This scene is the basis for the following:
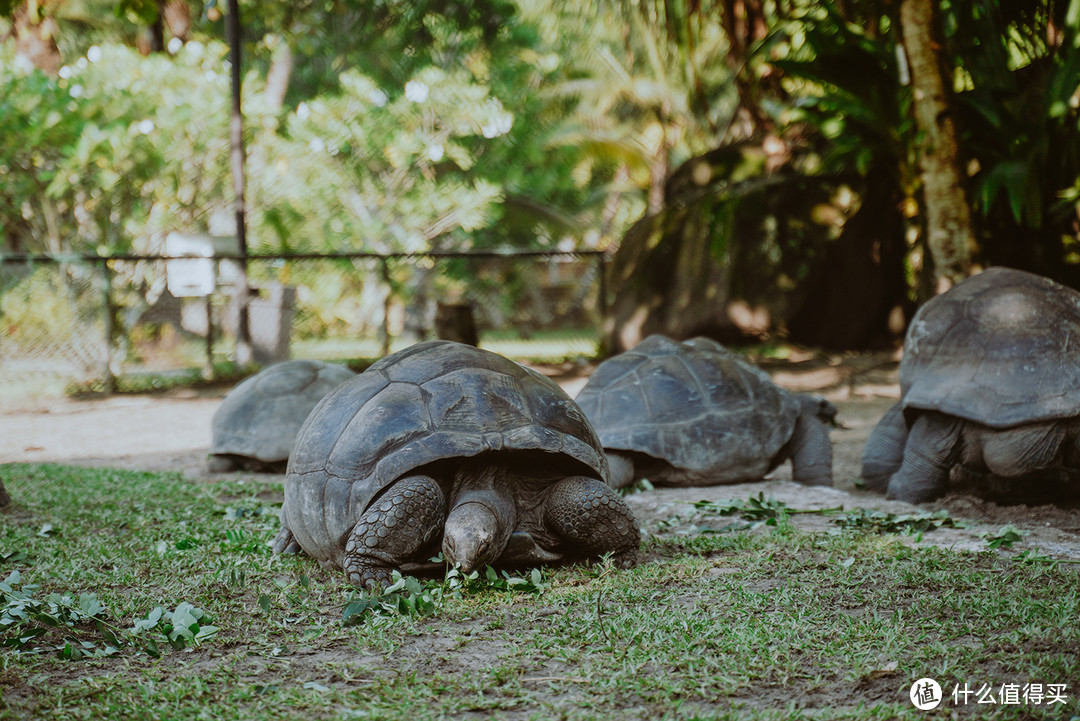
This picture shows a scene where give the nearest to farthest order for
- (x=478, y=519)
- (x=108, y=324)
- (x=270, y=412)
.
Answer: (x=478, y=519)
(x=270, y=412)
(x=108, y=324)

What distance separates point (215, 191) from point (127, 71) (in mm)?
1834

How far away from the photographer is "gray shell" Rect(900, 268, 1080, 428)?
3.34 meters

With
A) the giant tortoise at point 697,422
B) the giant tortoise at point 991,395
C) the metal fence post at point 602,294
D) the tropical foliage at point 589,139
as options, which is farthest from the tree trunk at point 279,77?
the giant tortoise at point 991,395

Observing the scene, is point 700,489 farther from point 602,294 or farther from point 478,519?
point 602,294

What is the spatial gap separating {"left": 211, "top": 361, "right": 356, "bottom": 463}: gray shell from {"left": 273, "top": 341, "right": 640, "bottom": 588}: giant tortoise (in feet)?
6.31

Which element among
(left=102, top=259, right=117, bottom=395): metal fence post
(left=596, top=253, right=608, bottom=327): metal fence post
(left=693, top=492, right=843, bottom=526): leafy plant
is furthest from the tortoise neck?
(left=596, top=253, right=608, bottom=327): metal fence post

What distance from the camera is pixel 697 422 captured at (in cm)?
402

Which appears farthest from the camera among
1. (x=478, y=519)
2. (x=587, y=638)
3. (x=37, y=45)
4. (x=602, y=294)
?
(x=37, y=45)

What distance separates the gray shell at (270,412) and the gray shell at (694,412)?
1557 millimetres

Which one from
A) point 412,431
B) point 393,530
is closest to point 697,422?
point 412,431

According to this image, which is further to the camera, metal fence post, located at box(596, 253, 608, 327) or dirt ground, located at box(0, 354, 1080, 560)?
metal fence post, located at box(596, 253, 608, 327)

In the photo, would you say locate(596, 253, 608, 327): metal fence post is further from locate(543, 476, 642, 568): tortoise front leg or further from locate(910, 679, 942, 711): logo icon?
locate(910, 679, 942, 711): logo icon

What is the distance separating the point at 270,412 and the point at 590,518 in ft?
8.83

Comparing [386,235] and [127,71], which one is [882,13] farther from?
[386,235]
